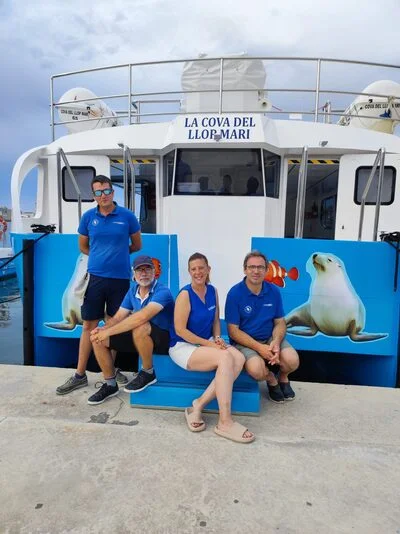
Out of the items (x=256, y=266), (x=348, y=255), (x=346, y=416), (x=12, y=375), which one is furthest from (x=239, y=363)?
(x=12, y=375)

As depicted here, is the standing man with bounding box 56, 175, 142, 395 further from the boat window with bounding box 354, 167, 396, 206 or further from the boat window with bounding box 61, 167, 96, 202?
the boat window with bounding box 354, 167, 396, 206

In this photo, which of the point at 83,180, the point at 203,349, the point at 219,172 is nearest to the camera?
the point at 203,349

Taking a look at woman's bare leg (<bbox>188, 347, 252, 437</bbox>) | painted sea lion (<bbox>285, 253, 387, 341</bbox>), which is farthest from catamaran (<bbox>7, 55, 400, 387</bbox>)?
woman's bare leg (<bbox>188, 347, 252, 437</bbox>)

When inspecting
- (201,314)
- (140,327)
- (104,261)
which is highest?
(104,261)

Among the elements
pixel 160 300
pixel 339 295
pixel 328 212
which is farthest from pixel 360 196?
pixel 160 300

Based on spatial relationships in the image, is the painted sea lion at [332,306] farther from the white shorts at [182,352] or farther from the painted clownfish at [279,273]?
the white shorts at [182,352]

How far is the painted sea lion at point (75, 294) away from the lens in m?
4.54

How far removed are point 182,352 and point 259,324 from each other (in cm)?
66

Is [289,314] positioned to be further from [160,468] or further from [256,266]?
[160,468]

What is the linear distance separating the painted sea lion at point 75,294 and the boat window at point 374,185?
3.74 meters

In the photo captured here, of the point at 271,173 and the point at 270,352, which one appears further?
the point at 271,173

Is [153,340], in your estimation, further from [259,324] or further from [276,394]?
[276,394]

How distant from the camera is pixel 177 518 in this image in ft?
6.95

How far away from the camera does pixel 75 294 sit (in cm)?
456
